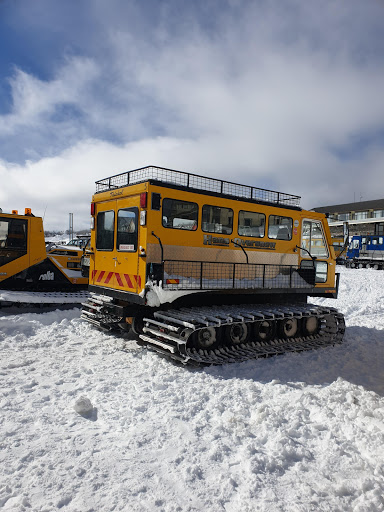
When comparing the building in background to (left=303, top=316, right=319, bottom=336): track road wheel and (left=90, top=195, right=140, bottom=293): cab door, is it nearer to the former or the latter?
(left=303, top=316, right=319, bottom=336): track road wheel

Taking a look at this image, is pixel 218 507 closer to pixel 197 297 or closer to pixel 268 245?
pixel 197 297

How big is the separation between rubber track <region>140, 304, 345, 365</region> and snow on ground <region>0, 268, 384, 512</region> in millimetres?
258

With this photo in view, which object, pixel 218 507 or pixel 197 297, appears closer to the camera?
pixel 218 507

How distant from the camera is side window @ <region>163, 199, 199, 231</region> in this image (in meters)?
6.96

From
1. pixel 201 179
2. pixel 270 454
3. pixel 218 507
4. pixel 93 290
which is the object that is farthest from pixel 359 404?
pixel 93 290

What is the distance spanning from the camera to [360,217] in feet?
208

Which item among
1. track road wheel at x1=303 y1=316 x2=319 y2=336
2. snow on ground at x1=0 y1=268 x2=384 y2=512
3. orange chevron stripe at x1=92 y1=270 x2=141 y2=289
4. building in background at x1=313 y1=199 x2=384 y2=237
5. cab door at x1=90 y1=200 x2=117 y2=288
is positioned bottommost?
snow on ground at x1=0 y1=268 x2=384 y2=512

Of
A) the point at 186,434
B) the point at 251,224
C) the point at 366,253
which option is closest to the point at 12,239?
the point at 251,224

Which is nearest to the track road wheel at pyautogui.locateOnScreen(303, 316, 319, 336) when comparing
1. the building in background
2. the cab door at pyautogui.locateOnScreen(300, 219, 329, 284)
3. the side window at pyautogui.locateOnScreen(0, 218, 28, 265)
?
the cab door at pyautogui.locateOnScreen(300, 219, 329, 284)

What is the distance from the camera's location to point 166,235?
696 centimetres

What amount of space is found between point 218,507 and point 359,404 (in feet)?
9.32

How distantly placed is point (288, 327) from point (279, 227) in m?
2.30

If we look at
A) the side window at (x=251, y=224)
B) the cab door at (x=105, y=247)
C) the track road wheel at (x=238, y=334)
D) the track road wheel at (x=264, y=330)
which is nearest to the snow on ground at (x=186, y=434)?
the track road wheel at (x=238, y=334)

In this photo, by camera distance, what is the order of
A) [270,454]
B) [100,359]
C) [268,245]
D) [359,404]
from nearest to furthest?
[270,454] < [359,404] < [100,359] < [268,245]
